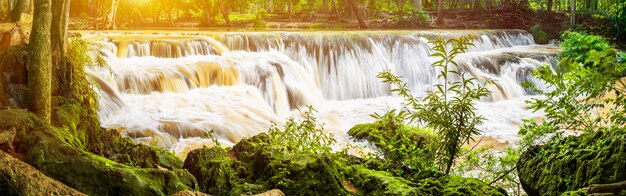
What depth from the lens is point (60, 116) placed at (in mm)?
4887

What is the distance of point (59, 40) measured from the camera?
4.99 metres

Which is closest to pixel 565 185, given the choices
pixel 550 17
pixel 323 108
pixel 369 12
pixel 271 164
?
pixel 271 164

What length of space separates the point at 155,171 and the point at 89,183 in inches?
16.4

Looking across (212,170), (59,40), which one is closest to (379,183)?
(212,170)

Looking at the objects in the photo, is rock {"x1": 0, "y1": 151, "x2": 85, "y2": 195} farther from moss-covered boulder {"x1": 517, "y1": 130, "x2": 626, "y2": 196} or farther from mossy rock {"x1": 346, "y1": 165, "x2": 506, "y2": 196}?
moss-covered boulder {"x1": 517, "y1": 130, "x2": 626, "y2": 196}

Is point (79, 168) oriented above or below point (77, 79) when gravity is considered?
below

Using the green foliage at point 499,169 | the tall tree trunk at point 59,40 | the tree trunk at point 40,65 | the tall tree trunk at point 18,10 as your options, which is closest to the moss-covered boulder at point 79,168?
the tree trunk at point 40,65

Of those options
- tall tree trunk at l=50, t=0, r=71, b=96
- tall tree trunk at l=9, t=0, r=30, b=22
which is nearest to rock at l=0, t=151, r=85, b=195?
tall tree trunk at l=50, t=0, r=71, b=96

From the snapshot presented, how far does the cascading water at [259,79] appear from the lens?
9.40m

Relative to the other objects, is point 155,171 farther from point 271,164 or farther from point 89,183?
point 271,164

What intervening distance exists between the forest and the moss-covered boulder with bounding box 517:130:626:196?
1cm

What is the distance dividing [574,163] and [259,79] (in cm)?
785

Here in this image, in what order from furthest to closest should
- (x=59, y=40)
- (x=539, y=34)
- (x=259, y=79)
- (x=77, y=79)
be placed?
(x=539, y=34)
(x=259, y=79)
(x=77, y=79)
(x=59, y=40)

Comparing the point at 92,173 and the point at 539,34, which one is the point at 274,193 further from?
the point at 539,34
